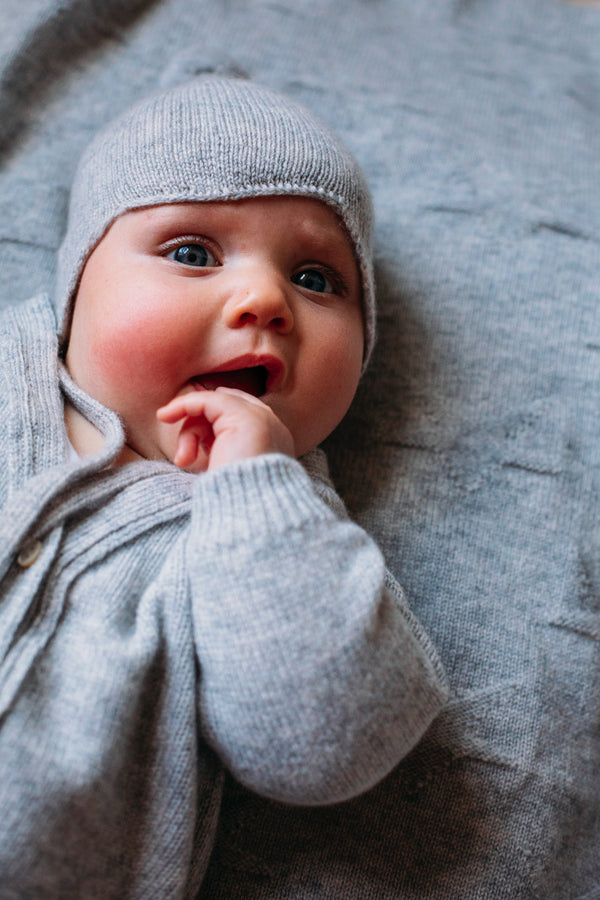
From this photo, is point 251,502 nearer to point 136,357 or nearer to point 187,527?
point 187,527

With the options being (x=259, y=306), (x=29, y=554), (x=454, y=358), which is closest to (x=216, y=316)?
(x=259, y=306)

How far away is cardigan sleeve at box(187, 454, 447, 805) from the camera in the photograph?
82cm

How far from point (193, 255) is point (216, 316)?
0.34 feet

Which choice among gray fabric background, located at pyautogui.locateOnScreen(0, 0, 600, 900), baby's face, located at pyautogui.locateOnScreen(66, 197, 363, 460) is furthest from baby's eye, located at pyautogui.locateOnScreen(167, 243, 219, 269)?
gray fabric background, located at pyautogui.locateOnScreen(0, 0, 600, 900)

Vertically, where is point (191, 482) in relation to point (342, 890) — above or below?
above

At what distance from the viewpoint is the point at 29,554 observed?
2.89 feet

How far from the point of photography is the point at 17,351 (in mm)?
1055

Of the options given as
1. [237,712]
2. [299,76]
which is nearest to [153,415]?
Result: [237,712]

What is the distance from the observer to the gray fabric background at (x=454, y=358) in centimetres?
104

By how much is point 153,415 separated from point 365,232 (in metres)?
0.41

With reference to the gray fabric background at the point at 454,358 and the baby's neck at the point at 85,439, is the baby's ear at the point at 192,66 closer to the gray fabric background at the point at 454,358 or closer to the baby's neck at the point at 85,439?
the gray fabric background at the point at 454,358

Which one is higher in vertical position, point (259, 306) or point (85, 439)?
point (259, 306)

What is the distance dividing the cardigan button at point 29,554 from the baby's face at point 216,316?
0.20 metres

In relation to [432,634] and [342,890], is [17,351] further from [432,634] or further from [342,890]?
[342,890]
